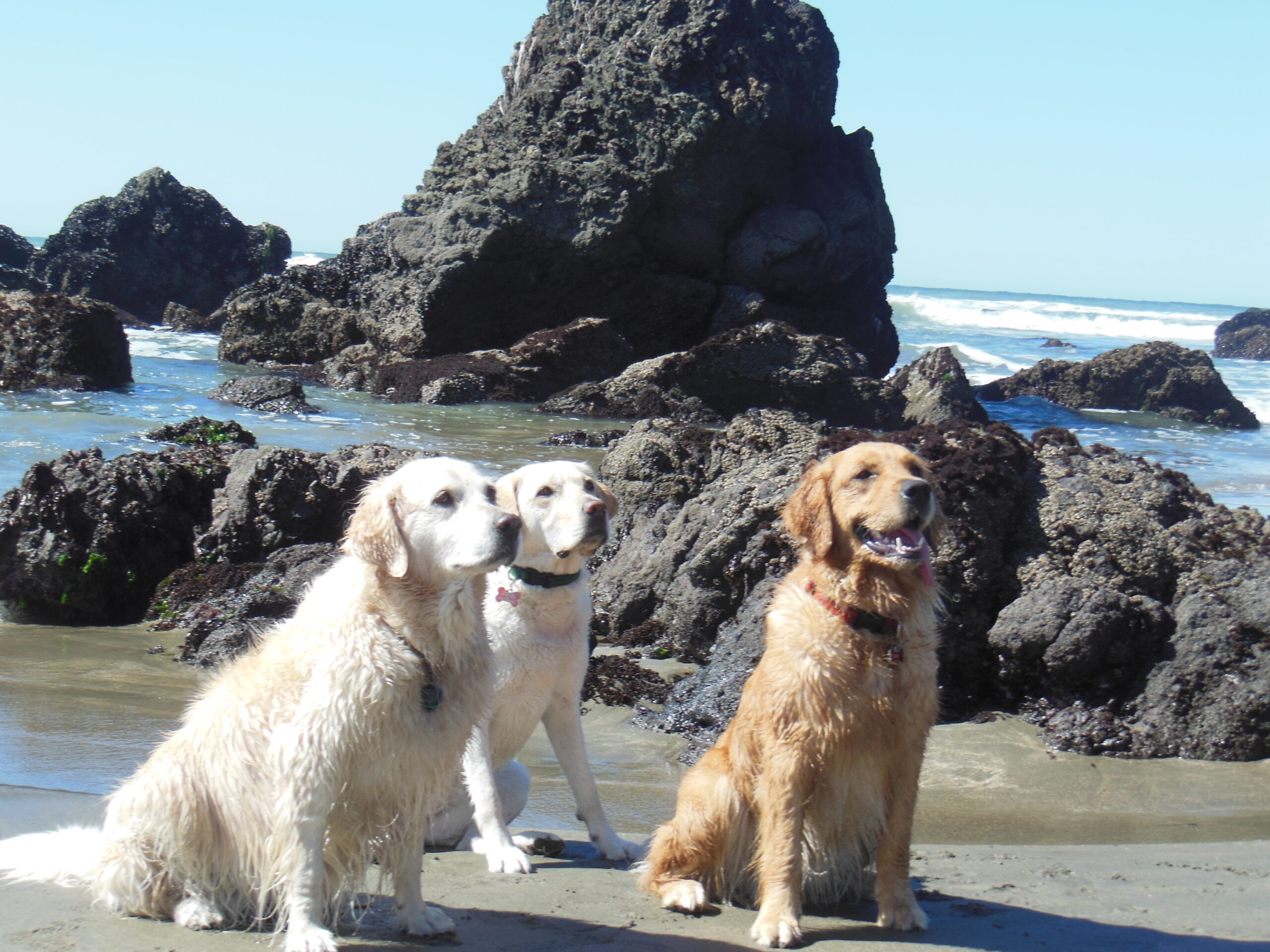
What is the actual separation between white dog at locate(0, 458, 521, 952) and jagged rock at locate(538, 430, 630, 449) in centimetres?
1549

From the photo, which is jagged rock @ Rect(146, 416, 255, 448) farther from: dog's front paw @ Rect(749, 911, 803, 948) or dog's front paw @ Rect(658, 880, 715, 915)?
dog's front paw @ Rect(749, 911, 803, 948)

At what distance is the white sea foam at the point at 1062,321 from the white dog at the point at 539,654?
70.4m

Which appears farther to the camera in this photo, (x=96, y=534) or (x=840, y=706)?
(x=96, y=534)

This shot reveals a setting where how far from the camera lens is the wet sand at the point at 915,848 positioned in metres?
3.93

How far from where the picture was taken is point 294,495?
10.4m

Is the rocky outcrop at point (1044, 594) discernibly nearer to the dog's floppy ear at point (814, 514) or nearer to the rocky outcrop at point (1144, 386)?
the dog's floppy ear at point (814, 514)

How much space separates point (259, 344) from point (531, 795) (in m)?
29.2

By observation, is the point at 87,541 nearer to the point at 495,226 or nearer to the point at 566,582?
the point at 566,582

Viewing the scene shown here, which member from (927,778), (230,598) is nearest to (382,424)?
(230,598)

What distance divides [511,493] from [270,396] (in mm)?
18798

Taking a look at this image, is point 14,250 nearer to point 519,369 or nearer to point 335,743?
point 519,369

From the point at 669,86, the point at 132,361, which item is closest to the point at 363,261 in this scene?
the point at 132,361

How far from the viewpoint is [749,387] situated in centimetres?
2422

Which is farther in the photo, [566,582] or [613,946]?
[566,582]
